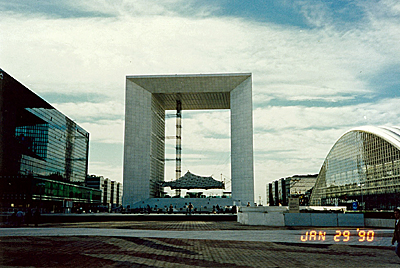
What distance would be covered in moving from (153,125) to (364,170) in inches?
2032

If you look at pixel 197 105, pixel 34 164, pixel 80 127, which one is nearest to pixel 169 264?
pixel 197 105

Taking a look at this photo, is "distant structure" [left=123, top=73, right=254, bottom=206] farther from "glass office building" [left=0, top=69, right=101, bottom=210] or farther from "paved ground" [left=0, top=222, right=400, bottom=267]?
"paved ground" [left=0, top=222, right=400, bottom=267]

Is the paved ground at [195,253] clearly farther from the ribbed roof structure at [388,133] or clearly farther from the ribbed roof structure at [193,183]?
the ribbed roof structure at [388,133]

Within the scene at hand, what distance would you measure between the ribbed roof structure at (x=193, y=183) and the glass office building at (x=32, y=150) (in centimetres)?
2427

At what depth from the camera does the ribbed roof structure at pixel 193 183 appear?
7869 centimetres

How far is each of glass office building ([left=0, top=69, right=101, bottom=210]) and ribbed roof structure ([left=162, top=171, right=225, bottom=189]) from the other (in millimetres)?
24272

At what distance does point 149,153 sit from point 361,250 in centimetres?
6332

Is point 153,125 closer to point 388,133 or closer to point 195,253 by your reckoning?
point 388,133

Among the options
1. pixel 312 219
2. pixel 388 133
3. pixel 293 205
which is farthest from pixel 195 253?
pixel 388 133

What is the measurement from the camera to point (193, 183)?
7881cm

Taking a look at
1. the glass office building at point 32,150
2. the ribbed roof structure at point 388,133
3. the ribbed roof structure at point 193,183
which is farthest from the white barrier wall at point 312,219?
the ribbed roof structure at point 388,133

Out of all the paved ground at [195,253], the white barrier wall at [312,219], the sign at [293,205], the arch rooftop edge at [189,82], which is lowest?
the paved ground at [195,253]

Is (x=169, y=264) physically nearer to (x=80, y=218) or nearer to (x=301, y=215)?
(x=301, y=215)

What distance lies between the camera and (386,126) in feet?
286
